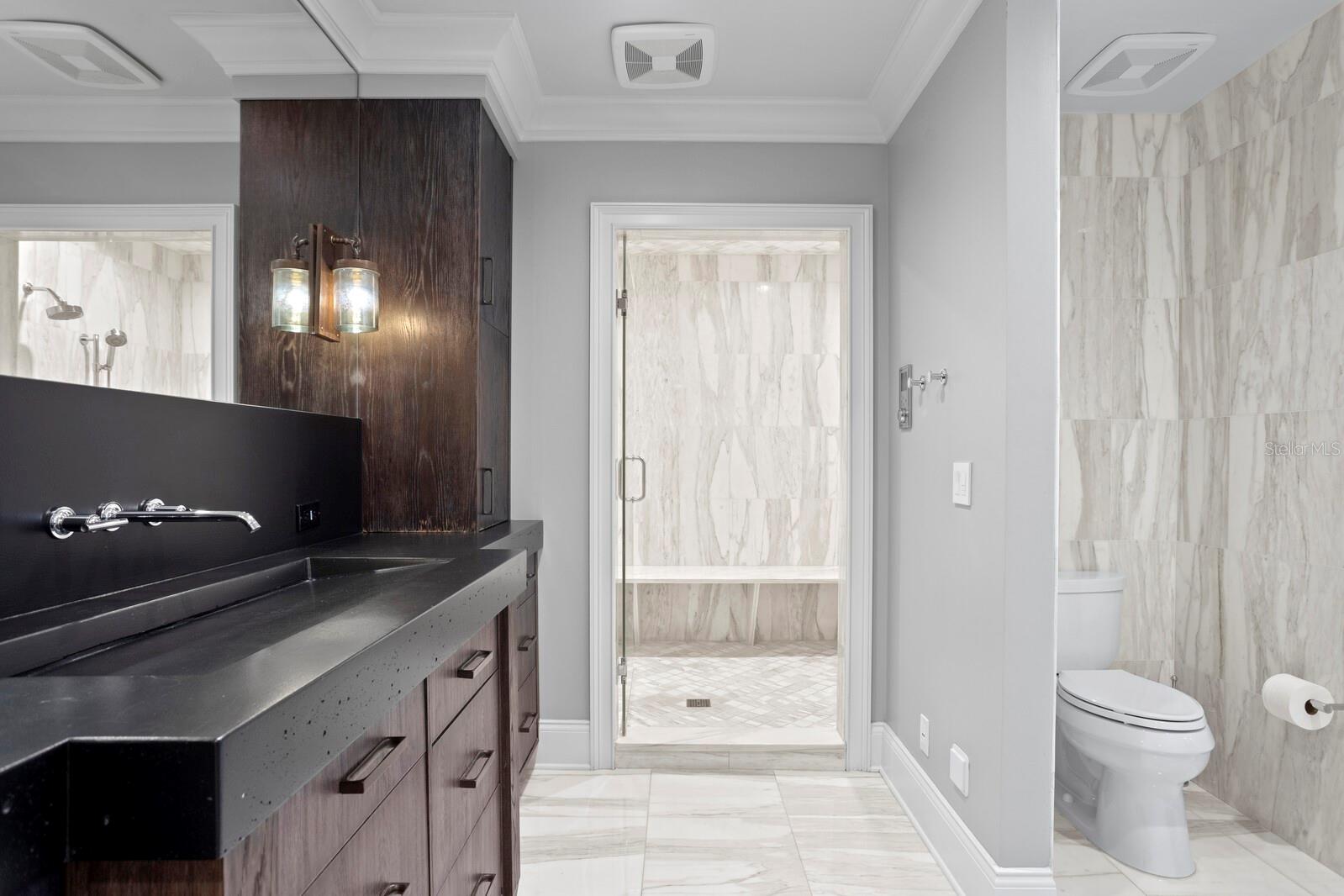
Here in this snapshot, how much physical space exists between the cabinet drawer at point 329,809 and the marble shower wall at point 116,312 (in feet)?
2.40

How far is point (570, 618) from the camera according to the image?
9.30 ft

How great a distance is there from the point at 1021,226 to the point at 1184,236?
132cm

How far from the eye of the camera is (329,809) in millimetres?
908

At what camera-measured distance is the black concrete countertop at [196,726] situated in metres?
0.58

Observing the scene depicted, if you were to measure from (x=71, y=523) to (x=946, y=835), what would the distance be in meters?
2.22

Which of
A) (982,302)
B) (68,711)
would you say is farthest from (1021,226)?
(68,711)

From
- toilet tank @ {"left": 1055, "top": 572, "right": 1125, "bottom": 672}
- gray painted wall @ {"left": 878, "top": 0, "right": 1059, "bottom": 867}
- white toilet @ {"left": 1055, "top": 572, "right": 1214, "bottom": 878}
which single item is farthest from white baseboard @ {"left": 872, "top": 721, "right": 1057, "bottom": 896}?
toilet tank @ {"left": 1055, "top": 572, "right": 1125, "bottom": 672}

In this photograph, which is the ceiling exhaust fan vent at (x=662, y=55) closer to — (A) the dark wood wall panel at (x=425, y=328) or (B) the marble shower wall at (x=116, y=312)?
(A) the dark wood wall panel at (x=425, y=328)

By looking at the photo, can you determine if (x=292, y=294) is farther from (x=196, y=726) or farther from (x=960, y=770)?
(x=960, y=770)

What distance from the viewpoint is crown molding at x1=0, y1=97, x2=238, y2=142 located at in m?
1.10

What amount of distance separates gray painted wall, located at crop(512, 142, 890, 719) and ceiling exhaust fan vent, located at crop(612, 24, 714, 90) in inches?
11.2

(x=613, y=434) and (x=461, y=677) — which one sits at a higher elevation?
(x=613, y=434)

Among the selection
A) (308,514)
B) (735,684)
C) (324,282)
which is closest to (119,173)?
(324,282)

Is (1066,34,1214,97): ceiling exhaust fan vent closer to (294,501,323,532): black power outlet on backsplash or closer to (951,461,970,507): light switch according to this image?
(951,461,970,507): light switch
